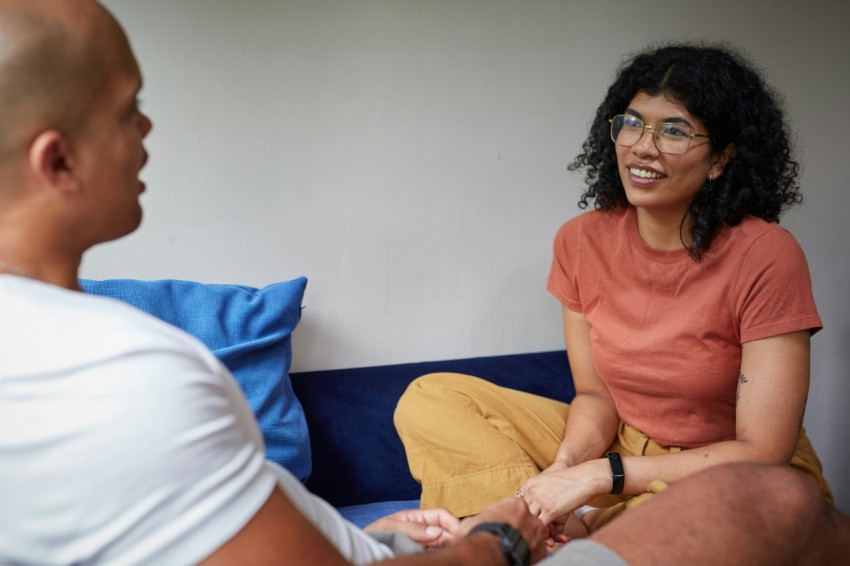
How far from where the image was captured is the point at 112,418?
0.75 m

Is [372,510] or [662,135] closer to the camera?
[662,135]

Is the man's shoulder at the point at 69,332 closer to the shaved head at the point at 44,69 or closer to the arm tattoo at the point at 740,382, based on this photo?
the shaved head at the point at 44,69

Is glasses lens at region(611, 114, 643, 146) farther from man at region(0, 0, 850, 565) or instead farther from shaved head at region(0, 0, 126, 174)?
shaved head at region(0, 0, 126, 174)

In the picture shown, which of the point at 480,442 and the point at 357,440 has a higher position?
the point at 480,442

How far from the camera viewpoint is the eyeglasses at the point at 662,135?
69.8 inches

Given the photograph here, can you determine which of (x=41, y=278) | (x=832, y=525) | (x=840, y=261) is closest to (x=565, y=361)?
(x=840, y=261)

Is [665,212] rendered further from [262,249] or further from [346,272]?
[262,249]

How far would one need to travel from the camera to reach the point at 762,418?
5.41ft

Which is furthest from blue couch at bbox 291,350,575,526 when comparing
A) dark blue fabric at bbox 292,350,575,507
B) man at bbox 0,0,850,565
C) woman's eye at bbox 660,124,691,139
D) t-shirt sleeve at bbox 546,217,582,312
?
man at bbox 0,0,850,565

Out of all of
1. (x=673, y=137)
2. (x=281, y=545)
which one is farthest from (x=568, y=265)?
(x=281, y=545)

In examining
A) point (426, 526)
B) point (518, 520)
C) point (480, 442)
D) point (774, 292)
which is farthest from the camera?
point (480, 442)

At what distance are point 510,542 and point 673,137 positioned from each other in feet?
3.48

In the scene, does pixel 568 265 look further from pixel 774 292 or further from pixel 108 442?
pixel 108 442

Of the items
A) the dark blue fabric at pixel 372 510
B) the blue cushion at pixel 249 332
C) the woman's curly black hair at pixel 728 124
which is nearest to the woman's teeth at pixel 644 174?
the woman's curly black hair at pixel 728 124
